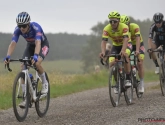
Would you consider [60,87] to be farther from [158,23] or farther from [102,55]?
[102,55]

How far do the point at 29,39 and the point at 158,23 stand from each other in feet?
14.9

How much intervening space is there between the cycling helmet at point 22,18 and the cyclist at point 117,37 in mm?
2241

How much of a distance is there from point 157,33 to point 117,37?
7.96 feet

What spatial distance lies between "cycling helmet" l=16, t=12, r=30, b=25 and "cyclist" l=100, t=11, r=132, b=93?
2.24 m

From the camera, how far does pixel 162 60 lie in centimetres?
1334

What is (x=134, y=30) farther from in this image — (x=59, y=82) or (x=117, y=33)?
(x=59, y=82)

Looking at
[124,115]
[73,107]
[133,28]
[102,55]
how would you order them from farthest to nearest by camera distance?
[133,28] → [73,107] → [102,55] → [124,115]

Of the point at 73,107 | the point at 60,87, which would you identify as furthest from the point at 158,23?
the point at 60,87

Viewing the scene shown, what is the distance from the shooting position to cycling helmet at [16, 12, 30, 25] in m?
9.45

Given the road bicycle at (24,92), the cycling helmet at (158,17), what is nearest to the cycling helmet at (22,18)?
the road bicycle at (24,92)

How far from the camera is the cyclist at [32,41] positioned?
947 centimetres

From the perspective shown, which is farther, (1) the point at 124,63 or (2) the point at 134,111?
(1) the point at 124,63

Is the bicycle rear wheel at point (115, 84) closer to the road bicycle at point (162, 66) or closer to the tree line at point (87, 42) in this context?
the road bicycle at point (162, 66)

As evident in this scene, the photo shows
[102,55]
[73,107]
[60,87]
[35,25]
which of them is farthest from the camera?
[60,87]
